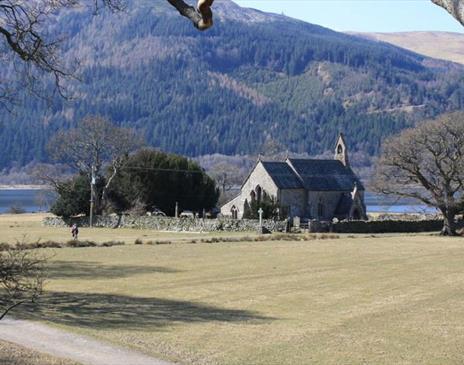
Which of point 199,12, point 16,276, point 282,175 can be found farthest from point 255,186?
point 199,12

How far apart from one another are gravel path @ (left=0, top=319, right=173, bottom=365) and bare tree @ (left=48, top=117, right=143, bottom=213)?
6375cm

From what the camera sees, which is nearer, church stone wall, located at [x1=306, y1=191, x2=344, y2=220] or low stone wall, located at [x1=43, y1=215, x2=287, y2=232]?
low stone wall, located at [x1=43, y1=215, x2=287, y2=232]

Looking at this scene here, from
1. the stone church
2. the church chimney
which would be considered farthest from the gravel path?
the church chimney

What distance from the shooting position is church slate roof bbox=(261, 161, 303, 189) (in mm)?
84562

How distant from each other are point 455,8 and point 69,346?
12576mm

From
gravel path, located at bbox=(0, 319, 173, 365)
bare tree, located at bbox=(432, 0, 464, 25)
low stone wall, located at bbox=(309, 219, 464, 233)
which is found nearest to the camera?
bare tree, located at bbox=(432, 0, 464, 25)

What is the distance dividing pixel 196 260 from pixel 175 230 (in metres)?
34.0

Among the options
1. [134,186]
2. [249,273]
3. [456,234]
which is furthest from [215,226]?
[249,273]

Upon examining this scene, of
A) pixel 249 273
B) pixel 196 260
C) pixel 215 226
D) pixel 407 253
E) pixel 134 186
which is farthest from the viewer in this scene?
pixel 134 186

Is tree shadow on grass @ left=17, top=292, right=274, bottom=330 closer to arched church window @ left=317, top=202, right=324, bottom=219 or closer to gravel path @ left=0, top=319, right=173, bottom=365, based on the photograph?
gravel path @ left=0, top=319, right=173, bottom=365

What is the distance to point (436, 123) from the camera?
225 ft

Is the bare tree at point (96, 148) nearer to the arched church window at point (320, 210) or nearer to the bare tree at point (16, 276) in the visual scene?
the arched church window at point (320, 210)

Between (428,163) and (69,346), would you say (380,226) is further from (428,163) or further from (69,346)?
(69,346)

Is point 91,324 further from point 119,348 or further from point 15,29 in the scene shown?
point 15,29
